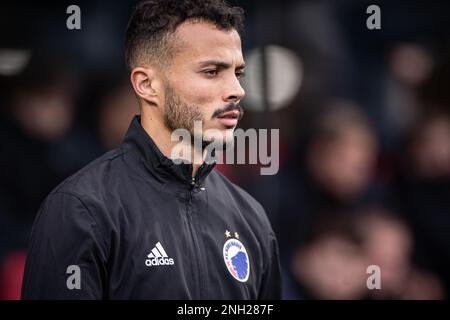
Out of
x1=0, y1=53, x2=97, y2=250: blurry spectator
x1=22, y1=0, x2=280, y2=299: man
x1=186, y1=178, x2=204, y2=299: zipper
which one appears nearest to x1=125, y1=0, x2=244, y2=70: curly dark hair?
x1=22, y1=0, x2=280, y2=299: man

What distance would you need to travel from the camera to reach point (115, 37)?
3.39 m

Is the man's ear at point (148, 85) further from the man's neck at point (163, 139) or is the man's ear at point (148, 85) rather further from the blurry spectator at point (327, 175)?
the blurry spectator at point (327, 175)

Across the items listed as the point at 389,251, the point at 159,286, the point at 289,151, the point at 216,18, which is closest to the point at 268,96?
the point at 289,151

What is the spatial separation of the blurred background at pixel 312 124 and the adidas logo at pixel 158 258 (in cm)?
121

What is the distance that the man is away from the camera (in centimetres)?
193

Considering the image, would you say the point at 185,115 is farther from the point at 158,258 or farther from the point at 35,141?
the point at 35,141

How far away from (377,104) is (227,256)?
A: 183 centimetres

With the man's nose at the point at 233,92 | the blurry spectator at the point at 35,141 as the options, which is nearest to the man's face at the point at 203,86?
the man's nose at the point at 233,92

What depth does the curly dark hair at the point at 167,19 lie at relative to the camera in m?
2.23

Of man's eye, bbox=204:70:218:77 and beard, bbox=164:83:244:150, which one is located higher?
man's eye, bbox=204:70:218:77

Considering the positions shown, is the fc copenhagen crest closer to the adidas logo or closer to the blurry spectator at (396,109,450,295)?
the adidas logo

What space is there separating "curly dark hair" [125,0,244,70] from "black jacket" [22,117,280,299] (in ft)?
0.78

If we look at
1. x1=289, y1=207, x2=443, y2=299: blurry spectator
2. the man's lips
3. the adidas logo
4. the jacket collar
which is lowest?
x1=289, y1=207, x2=443, y2=299: blurry spectator

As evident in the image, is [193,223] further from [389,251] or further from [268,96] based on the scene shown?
[389,251]
